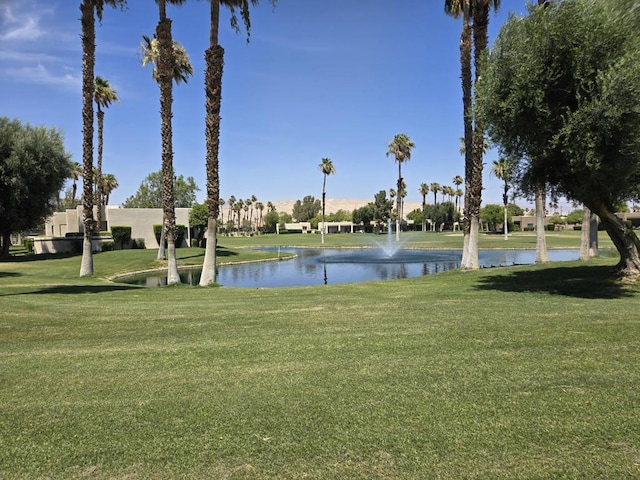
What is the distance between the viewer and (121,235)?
47156 millimetres

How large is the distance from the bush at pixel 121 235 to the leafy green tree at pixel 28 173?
7.43m

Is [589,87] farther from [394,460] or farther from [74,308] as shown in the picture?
[74,308]

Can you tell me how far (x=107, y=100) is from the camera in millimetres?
47219

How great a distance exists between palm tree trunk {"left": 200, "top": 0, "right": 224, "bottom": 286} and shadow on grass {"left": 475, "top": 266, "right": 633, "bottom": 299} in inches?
422

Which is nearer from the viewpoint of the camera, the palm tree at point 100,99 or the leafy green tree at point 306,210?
the palm tree at point 100,99

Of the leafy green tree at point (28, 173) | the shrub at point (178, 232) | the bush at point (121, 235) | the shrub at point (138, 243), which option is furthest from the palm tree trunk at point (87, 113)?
the shrub at point (178, 232)

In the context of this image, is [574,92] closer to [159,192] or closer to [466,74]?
[466,74]

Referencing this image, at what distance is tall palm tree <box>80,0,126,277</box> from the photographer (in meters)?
24.2

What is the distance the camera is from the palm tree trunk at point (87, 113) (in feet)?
79.4

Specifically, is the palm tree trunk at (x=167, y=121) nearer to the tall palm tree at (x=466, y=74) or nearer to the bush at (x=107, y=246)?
the tall palm tree at (x=466, y=74)

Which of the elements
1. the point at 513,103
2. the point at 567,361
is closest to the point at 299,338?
the point at 567,361

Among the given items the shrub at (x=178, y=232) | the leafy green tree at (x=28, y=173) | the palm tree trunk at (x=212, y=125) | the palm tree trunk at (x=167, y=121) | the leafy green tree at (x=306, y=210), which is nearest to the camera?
the palm tree trunk at (x=212, y=125)

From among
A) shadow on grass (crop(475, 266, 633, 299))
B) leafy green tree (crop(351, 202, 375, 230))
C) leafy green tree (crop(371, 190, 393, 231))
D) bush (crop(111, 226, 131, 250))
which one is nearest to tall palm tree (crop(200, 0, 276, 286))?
shadow on grass (crop(475, 266, 633, 299))

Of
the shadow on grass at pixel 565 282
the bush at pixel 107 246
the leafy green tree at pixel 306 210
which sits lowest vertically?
the shadow on grass at pixel 565 282
